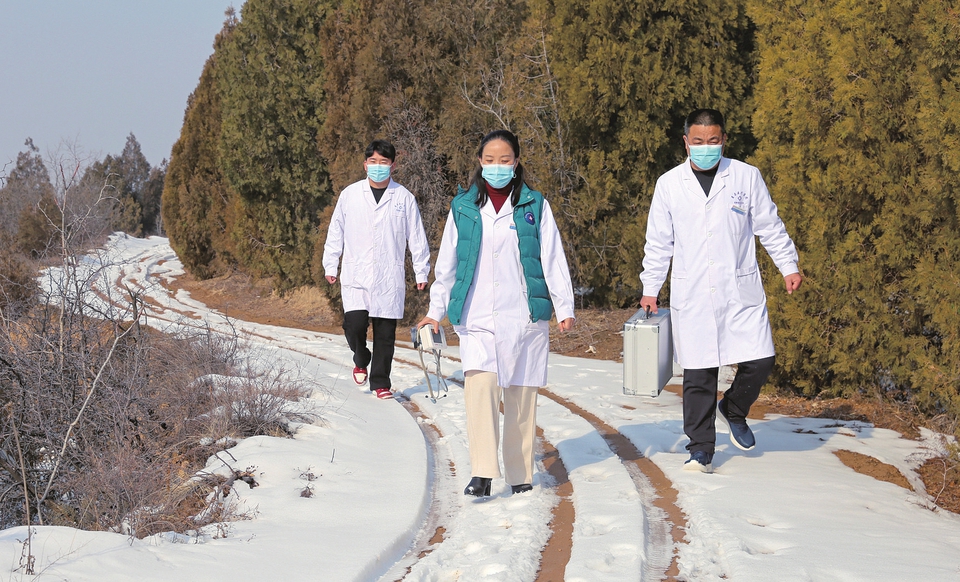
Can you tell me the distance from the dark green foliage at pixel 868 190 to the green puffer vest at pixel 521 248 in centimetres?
302

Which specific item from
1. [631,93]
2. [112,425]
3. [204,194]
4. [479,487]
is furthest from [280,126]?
[479,487]

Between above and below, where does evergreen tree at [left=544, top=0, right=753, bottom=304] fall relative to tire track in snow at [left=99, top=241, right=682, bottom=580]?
above

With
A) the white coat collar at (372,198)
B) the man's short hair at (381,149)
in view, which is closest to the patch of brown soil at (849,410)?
the white coat collar at (372,198)

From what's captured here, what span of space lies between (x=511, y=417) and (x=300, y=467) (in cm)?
145

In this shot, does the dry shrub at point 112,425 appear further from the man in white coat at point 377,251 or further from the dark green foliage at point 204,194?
the dark green foliage at point 204,194

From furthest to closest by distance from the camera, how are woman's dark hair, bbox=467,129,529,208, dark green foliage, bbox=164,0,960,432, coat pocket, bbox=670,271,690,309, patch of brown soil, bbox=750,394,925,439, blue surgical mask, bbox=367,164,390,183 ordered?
blue surgical mask, bbox=367,164,390,183
patch of brown soil, bbox=750,394,925,439
dark green foliage, bbox=164,0,960,432
coat pocket, bbox=670,271,690,309
woman's dark hair, bbox=467,129,529,208

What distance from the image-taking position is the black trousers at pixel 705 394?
5.62m

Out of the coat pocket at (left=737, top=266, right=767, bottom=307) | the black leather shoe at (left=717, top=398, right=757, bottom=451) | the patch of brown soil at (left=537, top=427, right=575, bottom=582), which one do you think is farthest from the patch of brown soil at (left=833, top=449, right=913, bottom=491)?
the patch of brown soil at (left=537, top=427, right=575, bottom=582)

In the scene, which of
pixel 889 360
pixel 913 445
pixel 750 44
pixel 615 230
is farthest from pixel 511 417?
pixel 750 44

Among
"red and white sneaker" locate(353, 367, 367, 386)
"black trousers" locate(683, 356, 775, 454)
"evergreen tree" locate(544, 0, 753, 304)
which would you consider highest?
"evergreen tree" locate(544, 0, 753, 304)

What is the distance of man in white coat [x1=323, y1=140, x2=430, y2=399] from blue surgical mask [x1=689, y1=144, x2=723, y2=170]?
11.4 ft

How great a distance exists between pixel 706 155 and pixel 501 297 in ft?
5.20

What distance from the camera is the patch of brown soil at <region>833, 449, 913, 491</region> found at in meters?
5.70

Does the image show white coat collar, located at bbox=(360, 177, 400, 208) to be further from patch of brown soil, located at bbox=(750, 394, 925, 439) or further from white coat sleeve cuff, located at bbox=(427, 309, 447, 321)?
patch of brown soil, located at bbox=(750, 394, 925, 439)
